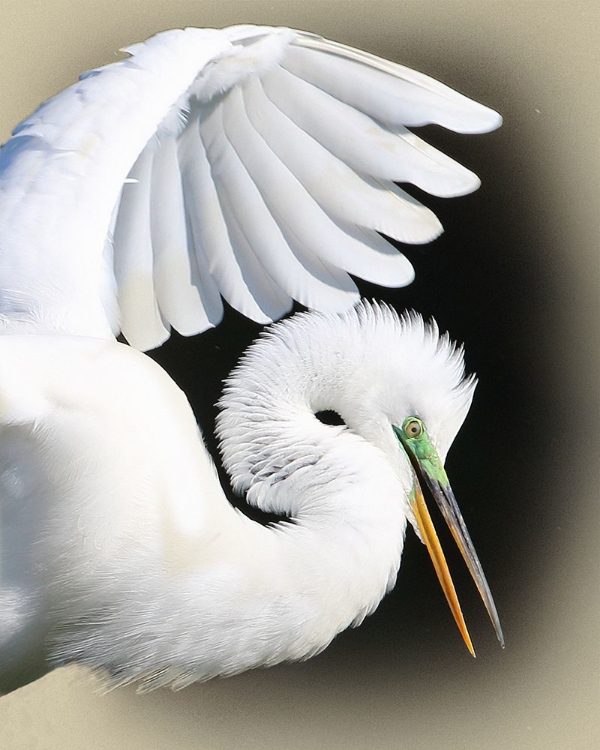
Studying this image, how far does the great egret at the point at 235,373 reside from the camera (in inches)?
52.1

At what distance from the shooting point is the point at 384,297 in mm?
2379

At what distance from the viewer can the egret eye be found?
4.81 feet

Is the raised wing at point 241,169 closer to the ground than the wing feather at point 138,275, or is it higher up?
higher up

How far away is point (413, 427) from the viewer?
1467mm

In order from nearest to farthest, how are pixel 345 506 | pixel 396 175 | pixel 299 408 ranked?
pixel 345 506 < pixel 299 408 < pixel 396 175

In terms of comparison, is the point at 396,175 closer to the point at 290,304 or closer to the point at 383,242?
the point at 383,242

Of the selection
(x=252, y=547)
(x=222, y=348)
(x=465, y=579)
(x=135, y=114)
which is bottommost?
(x=465, y=579)

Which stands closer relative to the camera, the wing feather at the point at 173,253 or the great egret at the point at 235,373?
the great egret at the point at 235,373

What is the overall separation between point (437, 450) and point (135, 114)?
72cm

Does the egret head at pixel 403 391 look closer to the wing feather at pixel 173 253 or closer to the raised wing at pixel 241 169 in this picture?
the raised wing at pixel 241 169

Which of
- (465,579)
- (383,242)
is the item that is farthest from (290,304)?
(465,579)

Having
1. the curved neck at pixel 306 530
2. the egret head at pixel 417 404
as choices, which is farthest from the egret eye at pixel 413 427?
the curved neck at pixel 306 530

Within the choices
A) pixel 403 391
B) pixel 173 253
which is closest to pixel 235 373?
pixel 403 391

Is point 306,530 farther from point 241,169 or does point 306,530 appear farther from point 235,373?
point 241,169
